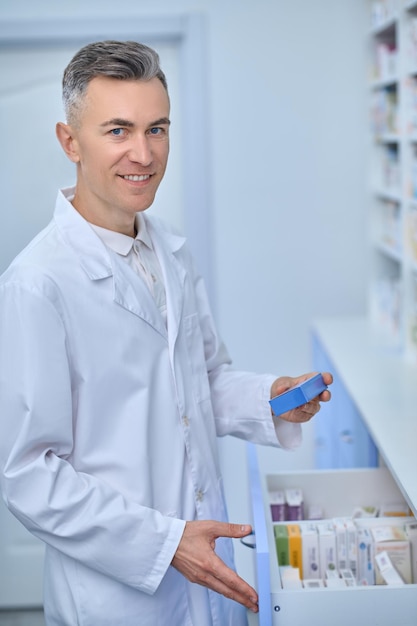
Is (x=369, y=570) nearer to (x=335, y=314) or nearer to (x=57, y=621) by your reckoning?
(x=57, y=621)

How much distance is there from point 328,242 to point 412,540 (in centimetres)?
184

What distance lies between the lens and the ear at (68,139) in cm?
145

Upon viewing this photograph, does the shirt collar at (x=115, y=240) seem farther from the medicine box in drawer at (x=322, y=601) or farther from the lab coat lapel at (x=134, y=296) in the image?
the medicine box in drawer at (x=322, y=601)

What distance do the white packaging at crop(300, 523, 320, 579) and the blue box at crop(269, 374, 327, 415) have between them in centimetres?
36

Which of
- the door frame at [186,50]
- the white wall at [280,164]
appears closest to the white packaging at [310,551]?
the white wall at [280,164]

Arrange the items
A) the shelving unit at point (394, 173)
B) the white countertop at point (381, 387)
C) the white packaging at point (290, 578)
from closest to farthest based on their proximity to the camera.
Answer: the white packaging at point (290, 578) < the white countertop at point (381, 387) < the shelving unit at point (394, 173)

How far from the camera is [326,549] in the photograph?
1.79 meters

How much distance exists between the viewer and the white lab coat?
1.31 metres

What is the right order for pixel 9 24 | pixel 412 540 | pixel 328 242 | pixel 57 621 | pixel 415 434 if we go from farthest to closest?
pixel 328 242 → pixel 9 24 → pixel 415 434 → pixel 412 540 → pixel 57 621

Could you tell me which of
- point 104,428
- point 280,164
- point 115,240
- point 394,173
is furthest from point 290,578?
point 280,164

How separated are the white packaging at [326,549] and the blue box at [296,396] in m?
0.37

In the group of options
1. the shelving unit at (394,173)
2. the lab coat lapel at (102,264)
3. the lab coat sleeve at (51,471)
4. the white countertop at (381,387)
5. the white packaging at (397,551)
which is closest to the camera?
the lab coat sleeve at (51,471)

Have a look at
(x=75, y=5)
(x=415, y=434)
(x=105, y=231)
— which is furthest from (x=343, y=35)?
(x=105, y=231)

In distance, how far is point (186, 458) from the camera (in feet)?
5.03
